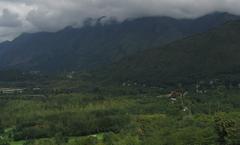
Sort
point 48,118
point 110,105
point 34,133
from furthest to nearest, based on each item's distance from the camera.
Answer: point 110,105 < point 48,118 < point 34,133

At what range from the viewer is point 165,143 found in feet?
362

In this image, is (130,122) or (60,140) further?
(130,122)

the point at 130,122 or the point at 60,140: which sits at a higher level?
the point at 130,122

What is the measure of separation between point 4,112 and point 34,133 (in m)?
41.4

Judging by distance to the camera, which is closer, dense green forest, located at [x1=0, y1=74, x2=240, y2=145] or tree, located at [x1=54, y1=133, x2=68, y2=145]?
dense green forest, located at [x1=0, y1=74, x2=240, y2=145]

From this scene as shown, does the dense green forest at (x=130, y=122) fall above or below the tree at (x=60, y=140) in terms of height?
above

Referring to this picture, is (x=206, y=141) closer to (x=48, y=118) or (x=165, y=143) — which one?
(x=165, y=143)

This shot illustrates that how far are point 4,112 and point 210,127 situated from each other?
101088mm

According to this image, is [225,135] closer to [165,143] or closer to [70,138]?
[165,143]

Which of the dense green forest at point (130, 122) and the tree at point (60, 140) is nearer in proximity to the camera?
the dense green forest at point (130, 122)

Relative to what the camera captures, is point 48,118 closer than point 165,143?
No

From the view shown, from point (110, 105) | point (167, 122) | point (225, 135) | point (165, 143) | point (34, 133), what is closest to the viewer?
point (225, 135)

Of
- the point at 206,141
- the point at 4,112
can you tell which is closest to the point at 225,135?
the point at 206,141

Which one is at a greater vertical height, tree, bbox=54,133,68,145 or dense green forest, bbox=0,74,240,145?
dense green forest, bbox=0,74,240,145
